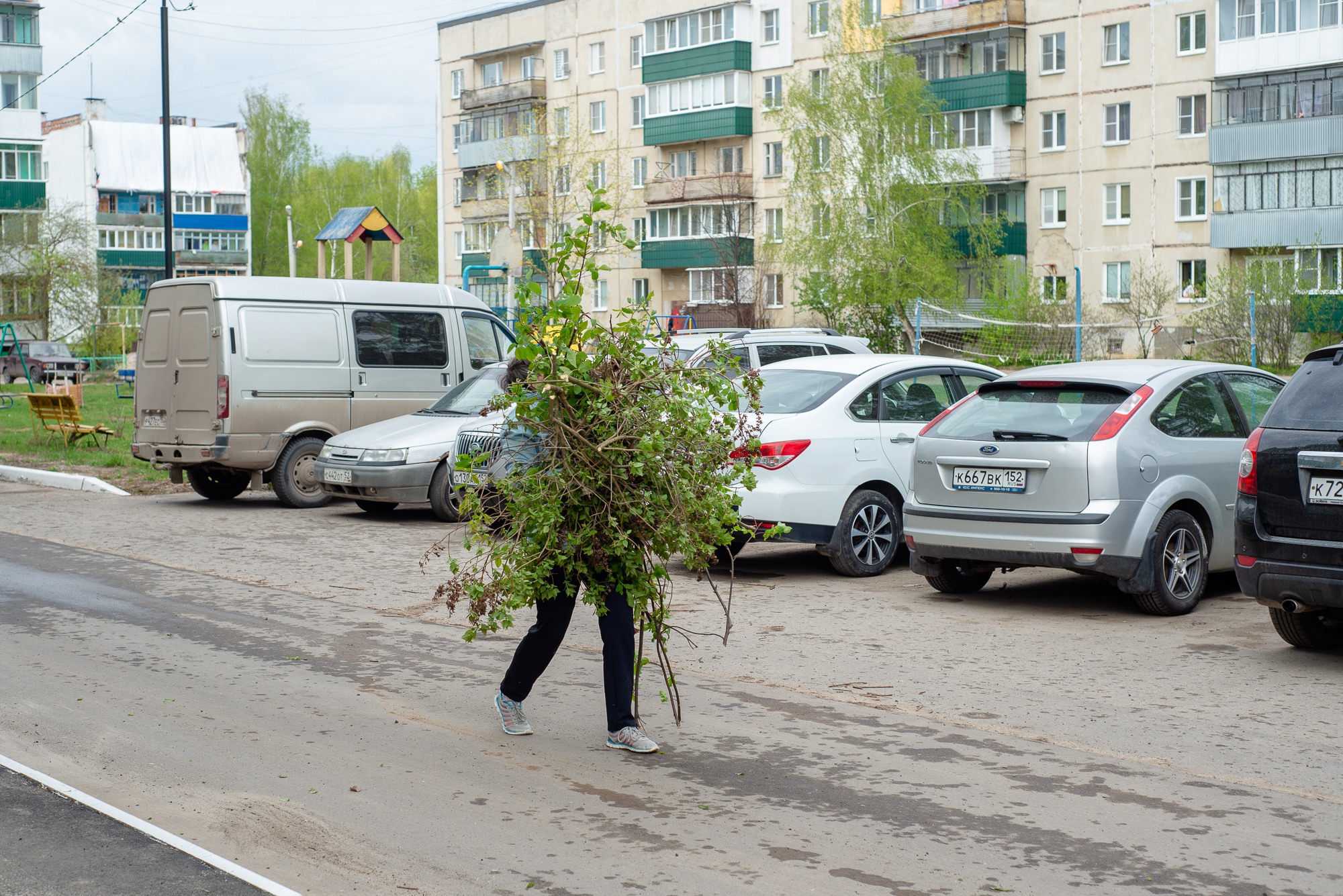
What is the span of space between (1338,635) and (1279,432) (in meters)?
1.48

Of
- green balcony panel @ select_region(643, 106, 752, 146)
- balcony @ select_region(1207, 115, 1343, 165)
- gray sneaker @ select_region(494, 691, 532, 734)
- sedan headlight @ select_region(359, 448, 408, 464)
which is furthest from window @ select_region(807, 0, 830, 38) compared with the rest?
gray sneaker @ select_region(494, 691, 532, 734)

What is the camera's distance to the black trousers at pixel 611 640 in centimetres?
617

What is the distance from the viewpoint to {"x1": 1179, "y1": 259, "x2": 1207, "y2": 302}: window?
1909 inches

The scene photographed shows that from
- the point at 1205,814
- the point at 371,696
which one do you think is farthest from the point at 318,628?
the point at 1205,814

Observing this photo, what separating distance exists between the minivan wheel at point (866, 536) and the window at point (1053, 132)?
44.8 meters

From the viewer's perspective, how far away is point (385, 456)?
1514 cm

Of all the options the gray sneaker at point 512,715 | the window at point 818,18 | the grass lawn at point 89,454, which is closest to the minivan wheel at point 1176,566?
the gray sneaker at point 512,715

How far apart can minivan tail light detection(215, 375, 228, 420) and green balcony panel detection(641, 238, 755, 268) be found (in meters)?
44.2

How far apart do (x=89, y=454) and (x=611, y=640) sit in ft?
62.3

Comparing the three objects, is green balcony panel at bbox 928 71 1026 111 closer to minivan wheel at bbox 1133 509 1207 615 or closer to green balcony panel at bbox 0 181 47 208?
green balcony panel at bbox 0 181 47 208

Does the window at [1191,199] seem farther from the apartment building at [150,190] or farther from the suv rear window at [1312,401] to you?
the apartment building at [150,190]

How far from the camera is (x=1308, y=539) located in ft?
24.6

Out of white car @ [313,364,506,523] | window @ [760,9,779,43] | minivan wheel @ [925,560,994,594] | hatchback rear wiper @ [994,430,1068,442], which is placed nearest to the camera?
hatchback rear wiper @ [994,430,1068,442]

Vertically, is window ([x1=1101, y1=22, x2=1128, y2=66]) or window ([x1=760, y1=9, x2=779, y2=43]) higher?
window ([x1=760, y1=9, x2=779, y2=43])
